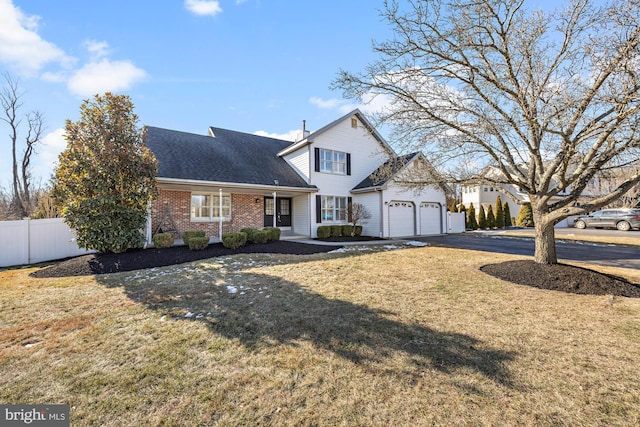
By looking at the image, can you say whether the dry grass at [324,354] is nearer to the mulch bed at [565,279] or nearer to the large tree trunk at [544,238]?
the mulch bed at [565,279]

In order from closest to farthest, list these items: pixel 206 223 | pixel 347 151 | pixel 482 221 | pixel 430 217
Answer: pixel 206 223
pixel 347 151
pixel 430 217
pixel 482 221

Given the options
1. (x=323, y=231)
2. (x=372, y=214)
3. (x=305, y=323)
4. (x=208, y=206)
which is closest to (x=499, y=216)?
(x=372, y=214)

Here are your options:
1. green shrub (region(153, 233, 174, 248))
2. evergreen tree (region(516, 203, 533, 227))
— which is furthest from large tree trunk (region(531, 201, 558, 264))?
evergreen tree (region(516, 203, 533, 227))

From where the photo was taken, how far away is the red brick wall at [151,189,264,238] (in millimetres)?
12297

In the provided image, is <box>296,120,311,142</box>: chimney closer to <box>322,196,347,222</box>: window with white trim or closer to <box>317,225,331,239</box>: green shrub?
<box>322,196,347,222</box>: window with white trim

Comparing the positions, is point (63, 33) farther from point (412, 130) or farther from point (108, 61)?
point (412, 130)

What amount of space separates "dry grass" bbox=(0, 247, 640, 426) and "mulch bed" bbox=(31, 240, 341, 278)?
198 cm

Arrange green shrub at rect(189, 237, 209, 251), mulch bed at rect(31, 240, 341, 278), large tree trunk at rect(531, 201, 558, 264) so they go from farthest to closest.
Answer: green shrub at rect(189, 237, 209, 251) < mulch bed at rect(31, 240, 341, 278) < large tree trunk at rect(531, 201, 558, 264)

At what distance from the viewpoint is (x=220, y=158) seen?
14.5 m

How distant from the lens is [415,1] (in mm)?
5691

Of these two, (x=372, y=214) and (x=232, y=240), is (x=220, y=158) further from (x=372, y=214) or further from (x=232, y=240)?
(x=372, y=214)

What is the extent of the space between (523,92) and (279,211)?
12.9 meters

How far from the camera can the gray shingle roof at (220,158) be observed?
489 inches

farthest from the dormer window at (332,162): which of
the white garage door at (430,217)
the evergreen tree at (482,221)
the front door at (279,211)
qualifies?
the evergreen tree at (482,221)
